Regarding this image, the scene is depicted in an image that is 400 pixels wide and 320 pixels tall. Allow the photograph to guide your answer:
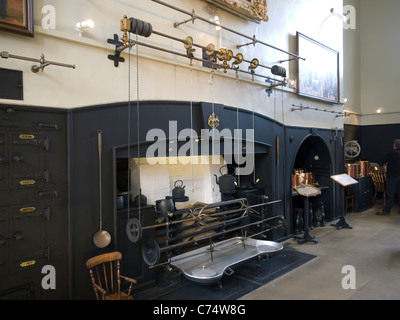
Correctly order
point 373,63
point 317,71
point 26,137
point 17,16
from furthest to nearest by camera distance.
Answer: point 373,63, point 317,71, point 26,137, point 17,16

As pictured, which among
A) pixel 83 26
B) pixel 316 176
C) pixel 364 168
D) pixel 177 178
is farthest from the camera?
pixel 364 168

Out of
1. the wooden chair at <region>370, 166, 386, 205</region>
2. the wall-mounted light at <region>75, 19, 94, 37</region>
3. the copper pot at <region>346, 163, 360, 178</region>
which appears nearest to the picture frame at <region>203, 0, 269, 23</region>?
the wall-mounted light at <region>75, 19, 94, 37</region>

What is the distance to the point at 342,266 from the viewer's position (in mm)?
4395

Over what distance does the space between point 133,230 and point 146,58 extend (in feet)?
6.33

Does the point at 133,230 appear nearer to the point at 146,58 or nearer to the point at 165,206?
the point at 165,206

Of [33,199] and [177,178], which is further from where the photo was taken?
[177,178]

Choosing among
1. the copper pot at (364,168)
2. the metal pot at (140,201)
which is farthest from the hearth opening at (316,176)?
the metal pot at (140,201)

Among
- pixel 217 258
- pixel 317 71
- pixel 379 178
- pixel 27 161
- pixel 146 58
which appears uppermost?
pixel 317 71

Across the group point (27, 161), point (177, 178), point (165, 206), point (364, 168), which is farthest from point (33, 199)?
point (364, 168)

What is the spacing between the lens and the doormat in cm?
351

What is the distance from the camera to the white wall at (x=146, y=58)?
2836mm

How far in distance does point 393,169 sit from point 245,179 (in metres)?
4.14

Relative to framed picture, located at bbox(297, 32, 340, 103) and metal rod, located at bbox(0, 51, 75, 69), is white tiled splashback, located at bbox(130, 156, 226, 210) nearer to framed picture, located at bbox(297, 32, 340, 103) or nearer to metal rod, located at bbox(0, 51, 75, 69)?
metal rod, located at bbox(0, 51, 75, 69)
